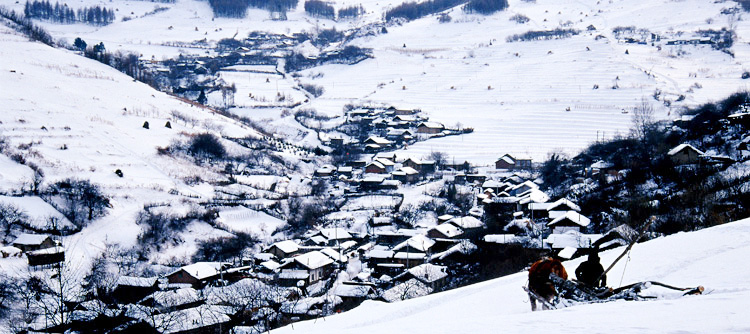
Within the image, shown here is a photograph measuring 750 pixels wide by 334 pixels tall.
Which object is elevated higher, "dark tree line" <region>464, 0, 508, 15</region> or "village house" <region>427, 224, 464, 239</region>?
"dark tree line" <region>464, 0, 508, 15</region>

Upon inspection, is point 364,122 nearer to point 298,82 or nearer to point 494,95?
point 494,95

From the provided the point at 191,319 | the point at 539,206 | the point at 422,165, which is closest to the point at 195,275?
the point at 191,319

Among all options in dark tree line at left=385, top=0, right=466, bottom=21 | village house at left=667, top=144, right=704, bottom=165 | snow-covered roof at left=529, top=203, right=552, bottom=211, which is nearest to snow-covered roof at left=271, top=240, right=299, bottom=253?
Result: snow-covered roof at left=529, top=203, right=552, bottom=211

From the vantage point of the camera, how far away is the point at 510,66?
70312mm

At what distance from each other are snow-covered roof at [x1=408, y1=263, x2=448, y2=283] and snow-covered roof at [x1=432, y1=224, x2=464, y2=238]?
361 cm

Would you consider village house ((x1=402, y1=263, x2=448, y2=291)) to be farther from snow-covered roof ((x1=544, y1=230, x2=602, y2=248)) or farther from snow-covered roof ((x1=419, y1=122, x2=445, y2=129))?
snow-covered roof ((x1=419, y1=122, x2=445, y2=129))

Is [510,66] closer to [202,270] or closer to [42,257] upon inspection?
[202,270]

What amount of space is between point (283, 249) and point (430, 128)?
87.7 ft

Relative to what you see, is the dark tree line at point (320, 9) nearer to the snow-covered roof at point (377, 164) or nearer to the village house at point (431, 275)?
the snow-covered roof at point (377, 164)

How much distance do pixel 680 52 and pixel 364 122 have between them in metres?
37.4

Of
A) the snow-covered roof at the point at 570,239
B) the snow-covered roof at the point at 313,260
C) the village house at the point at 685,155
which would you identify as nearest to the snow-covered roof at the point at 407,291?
the snow-covered roof at the point at 313,260

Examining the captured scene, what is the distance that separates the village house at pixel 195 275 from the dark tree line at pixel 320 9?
10664 cm

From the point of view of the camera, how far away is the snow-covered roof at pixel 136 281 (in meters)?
19.1

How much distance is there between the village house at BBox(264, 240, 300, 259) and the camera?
915 inches
